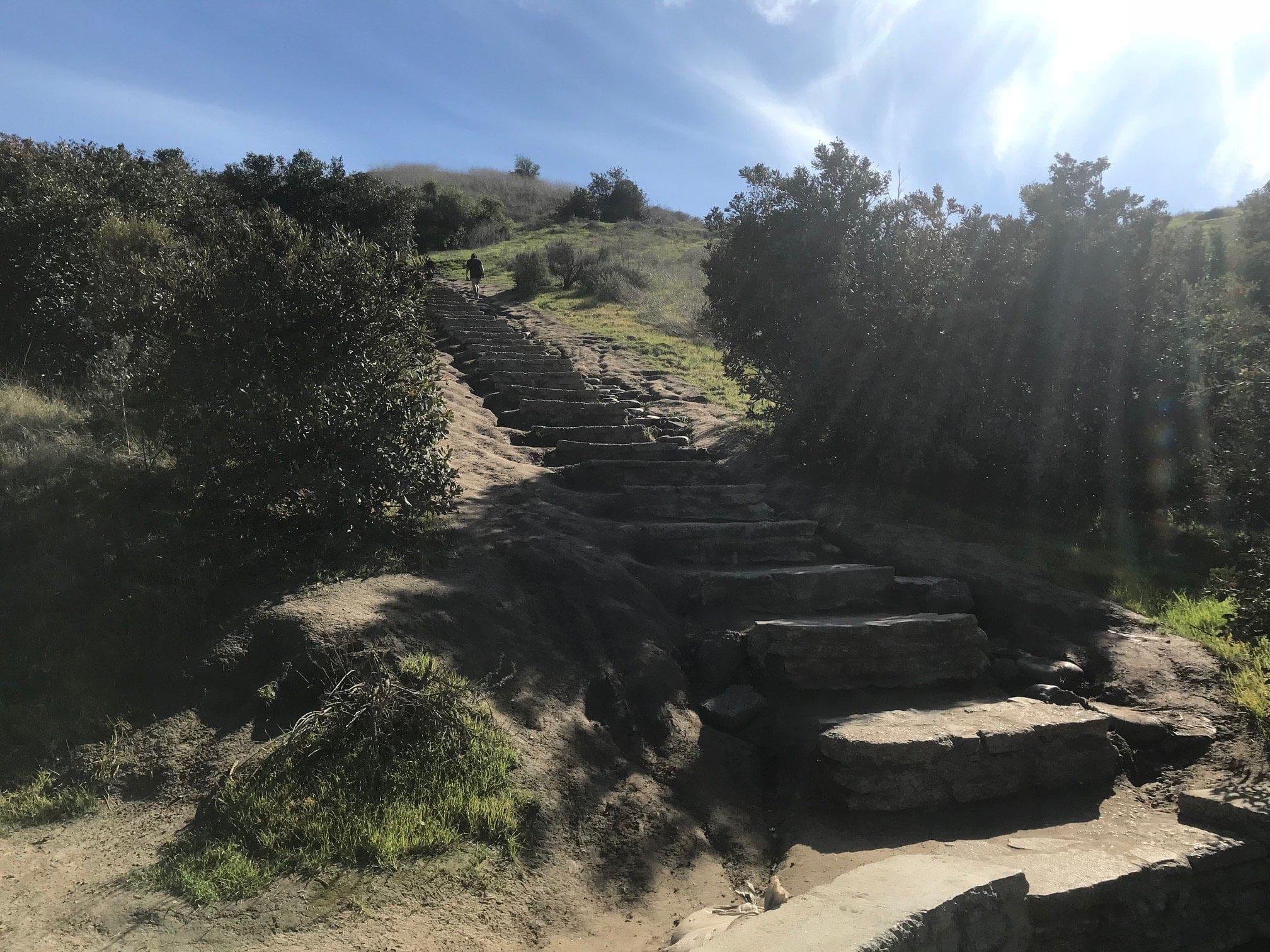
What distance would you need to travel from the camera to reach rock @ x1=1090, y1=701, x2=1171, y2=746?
5852 millimetres

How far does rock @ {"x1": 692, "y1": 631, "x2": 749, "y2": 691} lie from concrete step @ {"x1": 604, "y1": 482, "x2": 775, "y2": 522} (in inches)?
90.9

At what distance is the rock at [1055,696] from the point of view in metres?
6.09

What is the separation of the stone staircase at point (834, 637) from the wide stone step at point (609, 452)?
0.02m

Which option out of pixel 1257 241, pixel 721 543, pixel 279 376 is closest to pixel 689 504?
pixel 721 543

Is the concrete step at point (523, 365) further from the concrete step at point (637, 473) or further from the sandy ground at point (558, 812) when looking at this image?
the sandy ground at point (558, 812)

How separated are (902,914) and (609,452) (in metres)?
7.05

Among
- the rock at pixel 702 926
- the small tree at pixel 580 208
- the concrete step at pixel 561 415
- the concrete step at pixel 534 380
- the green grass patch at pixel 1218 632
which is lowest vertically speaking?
the rock at pixel 702 926

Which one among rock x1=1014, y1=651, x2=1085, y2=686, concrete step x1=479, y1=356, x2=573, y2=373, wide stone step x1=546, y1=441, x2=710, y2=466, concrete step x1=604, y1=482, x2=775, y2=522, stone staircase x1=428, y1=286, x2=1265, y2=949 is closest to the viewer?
stone staircase x1=428, y1=286, x2=1265, y2=949

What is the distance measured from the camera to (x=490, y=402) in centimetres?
1228

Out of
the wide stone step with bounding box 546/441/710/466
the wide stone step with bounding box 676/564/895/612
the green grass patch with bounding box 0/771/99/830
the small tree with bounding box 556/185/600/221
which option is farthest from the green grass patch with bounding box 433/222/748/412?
the green grass patch with bounding box 0/771/99/830

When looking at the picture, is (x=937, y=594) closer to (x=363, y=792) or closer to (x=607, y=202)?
(x=363, y=792)

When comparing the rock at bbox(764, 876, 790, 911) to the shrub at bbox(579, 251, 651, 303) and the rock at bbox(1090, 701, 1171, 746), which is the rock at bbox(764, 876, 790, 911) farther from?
the shrub at bbox(579, 251, 651, 303)

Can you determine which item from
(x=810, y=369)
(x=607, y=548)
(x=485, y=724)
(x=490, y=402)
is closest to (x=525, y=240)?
(x=490, y=402)

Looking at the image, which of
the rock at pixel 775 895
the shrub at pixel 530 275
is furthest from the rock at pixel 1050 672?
the shrub at pixel 530 275
